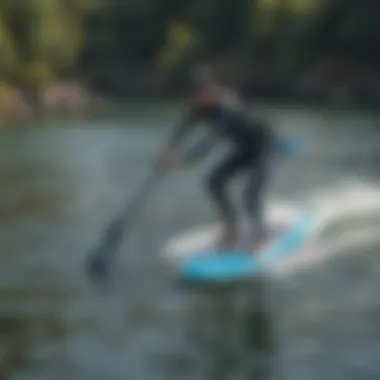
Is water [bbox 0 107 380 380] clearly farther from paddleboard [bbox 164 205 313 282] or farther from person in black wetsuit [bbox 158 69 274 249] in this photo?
person in black wetsuit [bbox 158 69 274 249]

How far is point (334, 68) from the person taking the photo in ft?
157

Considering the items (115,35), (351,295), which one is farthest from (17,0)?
(351,295)

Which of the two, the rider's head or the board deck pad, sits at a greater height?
the rider's head

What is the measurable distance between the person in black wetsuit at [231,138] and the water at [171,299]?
24.5 inches

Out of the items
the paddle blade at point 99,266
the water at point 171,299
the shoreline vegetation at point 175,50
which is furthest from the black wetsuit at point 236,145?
the shoreline vegetation at point 175,50

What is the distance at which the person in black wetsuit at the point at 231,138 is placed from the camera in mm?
12414

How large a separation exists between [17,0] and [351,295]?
34153 mm

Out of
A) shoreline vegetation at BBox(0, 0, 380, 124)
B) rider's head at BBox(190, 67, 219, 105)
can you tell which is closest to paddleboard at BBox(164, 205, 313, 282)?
rider's head at BBox(190, 67, 219, 105)

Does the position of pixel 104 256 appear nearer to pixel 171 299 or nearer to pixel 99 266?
pixel 99 266

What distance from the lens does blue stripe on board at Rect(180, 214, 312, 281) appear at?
492 inches

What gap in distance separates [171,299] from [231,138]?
180 centimetres

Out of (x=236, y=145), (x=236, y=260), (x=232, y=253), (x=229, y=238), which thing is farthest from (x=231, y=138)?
(x=236, y=260)

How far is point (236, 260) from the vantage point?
12.6 metres

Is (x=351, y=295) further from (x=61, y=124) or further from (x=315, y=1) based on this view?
(x=315, y=1)
